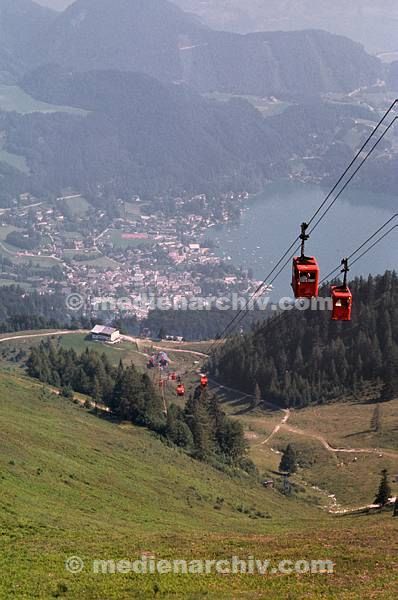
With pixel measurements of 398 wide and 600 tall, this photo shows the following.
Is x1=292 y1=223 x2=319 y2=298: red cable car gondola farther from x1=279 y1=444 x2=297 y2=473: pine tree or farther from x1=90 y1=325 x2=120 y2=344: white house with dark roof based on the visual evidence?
x1=90 y1=325 x2=120 y2=344: white house with dark roof

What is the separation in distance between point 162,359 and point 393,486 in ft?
186

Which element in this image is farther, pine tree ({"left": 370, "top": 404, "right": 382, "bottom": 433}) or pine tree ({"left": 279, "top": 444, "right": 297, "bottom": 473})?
pine tree ({"left": 370, "top": 404, "right": 382, "bottom": 433})

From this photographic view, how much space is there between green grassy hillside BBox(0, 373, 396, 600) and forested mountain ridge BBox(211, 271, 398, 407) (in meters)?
35.1

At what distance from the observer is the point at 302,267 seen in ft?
60.8

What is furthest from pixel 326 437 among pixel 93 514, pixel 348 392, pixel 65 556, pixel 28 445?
pixel 65 556

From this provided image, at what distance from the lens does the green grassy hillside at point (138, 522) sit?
1809cm

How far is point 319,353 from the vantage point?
87.9m
